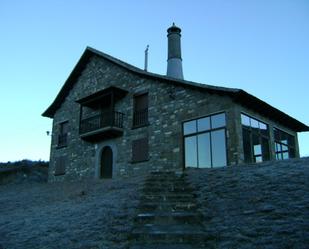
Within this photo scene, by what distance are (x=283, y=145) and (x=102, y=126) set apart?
9.41 m

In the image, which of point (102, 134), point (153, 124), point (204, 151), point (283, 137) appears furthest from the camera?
point (102, 134)

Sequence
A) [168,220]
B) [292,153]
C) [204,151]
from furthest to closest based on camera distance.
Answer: [292,153] < [204,151] < [168,220]

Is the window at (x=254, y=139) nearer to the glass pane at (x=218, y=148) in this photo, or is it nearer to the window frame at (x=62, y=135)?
the glass pane at (x=218, y=148)

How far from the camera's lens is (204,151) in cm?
1492

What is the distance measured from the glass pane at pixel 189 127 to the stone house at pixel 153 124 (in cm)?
3

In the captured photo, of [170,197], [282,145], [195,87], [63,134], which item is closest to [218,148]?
[195,87]

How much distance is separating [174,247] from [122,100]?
1400cm

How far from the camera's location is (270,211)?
257 inches

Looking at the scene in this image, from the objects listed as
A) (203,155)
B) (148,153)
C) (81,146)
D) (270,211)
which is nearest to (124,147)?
(148,153)

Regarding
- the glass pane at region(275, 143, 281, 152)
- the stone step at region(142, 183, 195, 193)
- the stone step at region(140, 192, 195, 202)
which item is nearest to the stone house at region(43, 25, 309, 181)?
the glass pane at region(275, 143, 281, 152)

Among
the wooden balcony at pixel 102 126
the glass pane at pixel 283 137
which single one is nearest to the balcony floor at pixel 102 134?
the wooden balcony at pixel 102 126

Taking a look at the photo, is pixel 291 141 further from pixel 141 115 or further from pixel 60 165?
pixel 60 165

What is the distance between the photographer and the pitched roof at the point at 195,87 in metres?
14.5

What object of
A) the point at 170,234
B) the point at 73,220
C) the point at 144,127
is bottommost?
the point at 170,234
